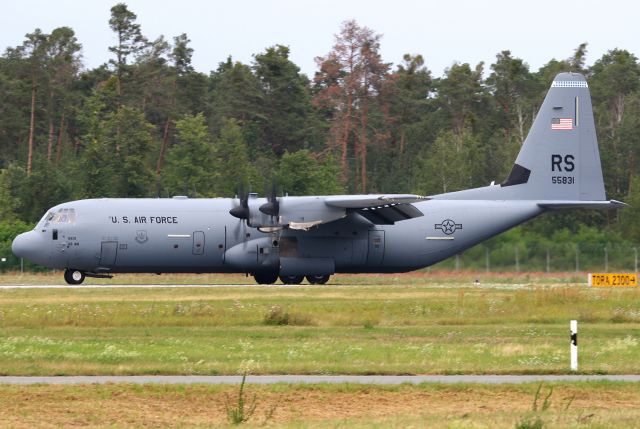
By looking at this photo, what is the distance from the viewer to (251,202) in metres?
42.2

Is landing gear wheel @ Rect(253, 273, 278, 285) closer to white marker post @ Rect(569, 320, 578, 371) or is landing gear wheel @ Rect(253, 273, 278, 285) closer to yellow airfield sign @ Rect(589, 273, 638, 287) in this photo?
yellow airfield sign @ Rect(589, 273, 638, 287)

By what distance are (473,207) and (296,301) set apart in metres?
11.2

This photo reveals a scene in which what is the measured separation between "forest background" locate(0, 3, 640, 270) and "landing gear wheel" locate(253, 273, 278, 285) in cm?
1813

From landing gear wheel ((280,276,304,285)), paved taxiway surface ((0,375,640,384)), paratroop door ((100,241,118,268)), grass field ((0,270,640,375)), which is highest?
paratroop door ((100,241,118,268))

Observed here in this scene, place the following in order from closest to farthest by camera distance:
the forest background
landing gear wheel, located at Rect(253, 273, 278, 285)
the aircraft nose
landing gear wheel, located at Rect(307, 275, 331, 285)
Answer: the aircraft nose
landing gear wheel, located at Rect(253, 273, 278, 285)
landing gear wheel, located at Rect(307, 275, 331, 285)
the forest background

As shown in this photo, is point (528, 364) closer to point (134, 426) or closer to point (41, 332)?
point (134, 426)

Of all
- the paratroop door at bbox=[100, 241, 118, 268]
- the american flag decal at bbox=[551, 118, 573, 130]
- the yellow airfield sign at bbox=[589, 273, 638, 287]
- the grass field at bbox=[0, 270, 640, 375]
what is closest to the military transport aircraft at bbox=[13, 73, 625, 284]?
the paratroop door at bbox=[100, 241, 118, 268]

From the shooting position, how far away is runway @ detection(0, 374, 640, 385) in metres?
18.3

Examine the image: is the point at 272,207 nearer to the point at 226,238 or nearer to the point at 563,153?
the point at 226,238

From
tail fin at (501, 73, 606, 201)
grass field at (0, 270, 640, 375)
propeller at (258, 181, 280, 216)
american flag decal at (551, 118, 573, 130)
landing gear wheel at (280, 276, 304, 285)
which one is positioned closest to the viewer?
grass field at (0, 270, 640, 375)

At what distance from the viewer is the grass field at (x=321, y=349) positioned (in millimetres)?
16047

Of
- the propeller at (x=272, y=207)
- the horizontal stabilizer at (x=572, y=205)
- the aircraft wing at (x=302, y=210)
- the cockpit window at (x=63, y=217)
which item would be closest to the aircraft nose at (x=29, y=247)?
the cockpit window at (x=63, y=217)

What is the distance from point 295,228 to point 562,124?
11.7 meters

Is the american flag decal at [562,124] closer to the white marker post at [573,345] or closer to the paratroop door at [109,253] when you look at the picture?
the paratroop door at [109,253]
